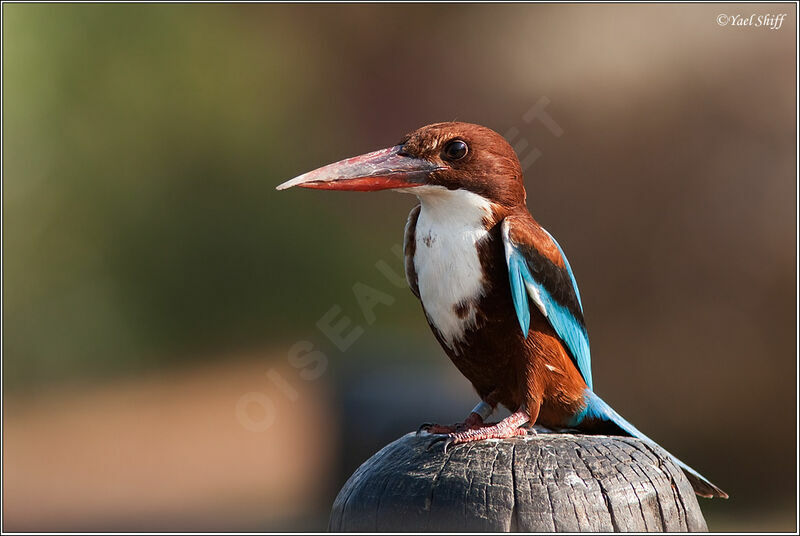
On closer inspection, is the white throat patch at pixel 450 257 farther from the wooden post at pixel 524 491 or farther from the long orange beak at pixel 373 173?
the wooden post at pixel 524 491

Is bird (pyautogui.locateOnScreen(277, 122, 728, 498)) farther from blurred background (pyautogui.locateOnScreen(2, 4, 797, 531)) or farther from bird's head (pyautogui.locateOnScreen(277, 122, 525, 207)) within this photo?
blurred background (pyautogui.locateOnScreen(2, 4, 797, 531))

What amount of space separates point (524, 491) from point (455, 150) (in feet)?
3.26

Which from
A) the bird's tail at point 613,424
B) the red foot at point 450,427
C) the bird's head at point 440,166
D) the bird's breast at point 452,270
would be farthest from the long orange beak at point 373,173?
the bird's tail at point 613,424

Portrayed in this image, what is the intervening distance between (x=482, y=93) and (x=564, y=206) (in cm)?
118

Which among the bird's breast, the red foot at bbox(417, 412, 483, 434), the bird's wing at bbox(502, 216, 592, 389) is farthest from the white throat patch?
the red foot at bbox(417, 412, 483, 434)

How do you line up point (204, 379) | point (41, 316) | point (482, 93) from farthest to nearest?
1. point (204, 379)
2. point (41, 316)
3. point (482, 93)

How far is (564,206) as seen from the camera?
18.9ft

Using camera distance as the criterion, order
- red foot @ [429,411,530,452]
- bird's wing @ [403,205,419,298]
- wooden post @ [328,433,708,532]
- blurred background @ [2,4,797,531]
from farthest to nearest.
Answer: blurred background @ [2,4,797,531] → bird's wing @ [403,205,419,298] → red foot @ [429,411,530,452] → wooden post @ [328,433,708,532]

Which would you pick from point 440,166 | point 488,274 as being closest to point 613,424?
point 488,274

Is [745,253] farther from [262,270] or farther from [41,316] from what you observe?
[41,316]

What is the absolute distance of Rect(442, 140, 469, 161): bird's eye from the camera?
8.21ft

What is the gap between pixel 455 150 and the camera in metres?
2.50

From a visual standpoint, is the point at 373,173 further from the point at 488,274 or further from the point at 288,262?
the point at 288,262

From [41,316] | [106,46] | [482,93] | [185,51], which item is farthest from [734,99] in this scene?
[41,316]
